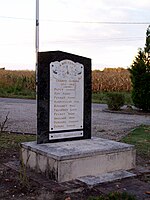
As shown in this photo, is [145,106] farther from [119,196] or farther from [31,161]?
[119,196]

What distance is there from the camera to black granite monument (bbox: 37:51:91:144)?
18.9 feet

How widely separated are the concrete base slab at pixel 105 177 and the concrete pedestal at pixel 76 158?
9cm

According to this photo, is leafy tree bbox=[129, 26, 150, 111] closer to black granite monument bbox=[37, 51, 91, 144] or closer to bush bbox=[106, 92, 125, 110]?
bush bbox=[106, 92, 125, 110]

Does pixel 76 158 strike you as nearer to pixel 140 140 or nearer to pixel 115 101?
pixel 140 140

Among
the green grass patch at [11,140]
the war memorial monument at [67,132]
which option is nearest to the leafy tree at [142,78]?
the green grass patch at [11,140]

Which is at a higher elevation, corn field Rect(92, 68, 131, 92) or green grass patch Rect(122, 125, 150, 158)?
corn field Rect(92, 68, 131, 92)

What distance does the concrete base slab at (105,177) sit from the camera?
495 cm

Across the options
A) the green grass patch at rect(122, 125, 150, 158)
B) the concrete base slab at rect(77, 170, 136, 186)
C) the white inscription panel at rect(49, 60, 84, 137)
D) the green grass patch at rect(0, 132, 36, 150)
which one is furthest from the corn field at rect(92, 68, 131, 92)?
the concrete base slab at rect(77, 170, 136, 186)

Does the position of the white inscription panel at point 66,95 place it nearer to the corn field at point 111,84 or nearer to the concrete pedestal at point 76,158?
the concrete pedestal at point 76,158

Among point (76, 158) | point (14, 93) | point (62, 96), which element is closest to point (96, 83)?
point (14, 93)

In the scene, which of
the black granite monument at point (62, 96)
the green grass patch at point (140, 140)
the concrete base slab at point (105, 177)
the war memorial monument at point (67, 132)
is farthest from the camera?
the green grass patch at point (140, 140)

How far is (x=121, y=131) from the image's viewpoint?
10.8 meters

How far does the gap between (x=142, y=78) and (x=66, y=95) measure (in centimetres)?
1317

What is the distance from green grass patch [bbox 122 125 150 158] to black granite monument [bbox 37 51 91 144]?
161 cm
